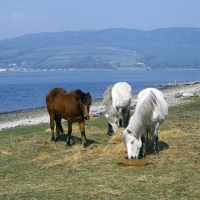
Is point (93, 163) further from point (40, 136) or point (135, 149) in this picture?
point (40, 136)

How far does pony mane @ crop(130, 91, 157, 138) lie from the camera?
1176 centimetres

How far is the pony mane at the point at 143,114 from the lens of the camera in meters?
11.8

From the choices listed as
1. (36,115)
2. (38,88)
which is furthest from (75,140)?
(38,88)

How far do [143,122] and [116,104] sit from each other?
4.94 metres

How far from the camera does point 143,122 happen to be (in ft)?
38.9

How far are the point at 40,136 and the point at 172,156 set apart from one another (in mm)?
6139

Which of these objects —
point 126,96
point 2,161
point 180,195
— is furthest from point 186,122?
point 180,195

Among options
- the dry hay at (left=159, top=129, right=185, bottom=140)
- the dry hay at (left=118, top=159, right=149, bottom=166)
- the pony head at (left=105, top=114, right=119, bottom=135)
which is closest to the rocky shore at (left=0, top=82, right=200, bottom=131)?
the pony head at (left=105, top=114, right=119, bottom=135)

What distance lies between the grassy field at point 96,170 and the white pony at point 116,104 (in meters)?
0.70

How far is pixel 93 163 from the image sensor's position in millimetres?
11602

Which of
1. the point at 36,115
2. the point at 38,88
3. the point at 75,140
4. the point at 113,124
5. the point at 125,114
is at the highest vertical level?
the point at 125,114

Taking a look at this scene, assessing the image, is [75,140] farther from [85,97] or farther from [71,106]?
[85,97]

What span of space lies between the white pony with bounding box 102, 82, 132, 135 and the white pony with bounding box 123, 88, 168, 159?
3886mm

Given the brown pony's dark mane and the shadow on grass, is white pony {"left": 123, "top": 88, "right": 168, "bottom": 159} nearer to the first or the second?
the brown pony's dark mane
